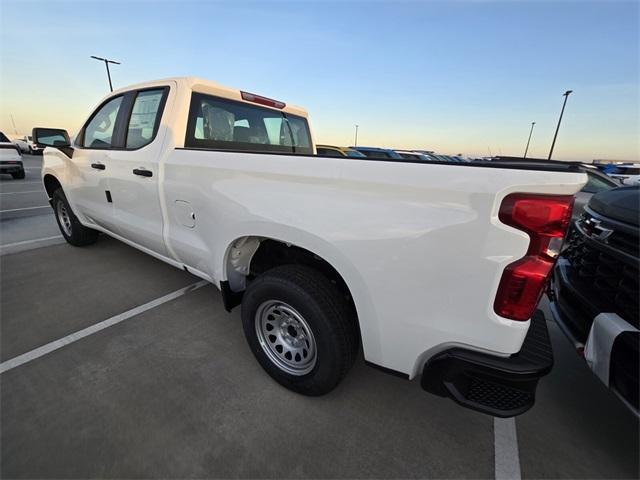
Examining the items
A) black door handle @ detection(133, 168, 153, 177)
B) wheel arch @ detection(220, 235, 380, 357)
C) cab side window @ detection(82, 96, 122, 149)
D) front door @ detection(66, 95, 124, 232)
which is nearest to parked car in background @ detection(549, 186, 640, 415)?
wheel arch @ detection(220, 235, 380, 357)

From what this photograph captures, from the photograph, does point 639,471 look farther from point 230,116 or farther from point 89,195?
point 89,195

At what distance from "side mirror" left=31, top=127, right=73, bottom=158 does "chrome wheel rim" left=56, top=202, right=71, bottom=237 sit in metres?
0.95

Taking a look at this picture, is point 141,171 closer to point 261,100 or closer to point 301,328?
point 261,100

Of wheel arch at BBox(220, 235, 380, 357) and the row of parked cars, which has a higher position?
the row of parked cars

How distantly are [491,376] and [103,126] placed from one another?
4163 millimetres

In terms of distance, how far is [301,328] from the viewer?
6.77 feet

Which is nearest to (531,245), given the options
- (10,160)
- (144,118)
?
(144,118)

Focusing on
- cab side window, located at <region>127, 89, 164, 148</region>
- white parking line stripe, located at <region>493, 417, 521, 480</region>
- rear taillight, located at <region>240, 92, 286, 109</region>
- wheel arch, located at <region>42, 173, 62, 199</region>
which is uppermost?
rear taillight, located at <region>240, 92, 286, 109</region>

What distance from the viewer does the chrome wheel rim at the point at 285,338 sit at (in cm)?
207

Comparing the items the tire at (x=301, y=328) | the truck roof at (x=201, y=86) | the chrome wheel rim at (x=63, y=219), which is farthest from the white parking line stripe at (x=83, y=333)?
the chrome wheel rim at (x=63, y=219)

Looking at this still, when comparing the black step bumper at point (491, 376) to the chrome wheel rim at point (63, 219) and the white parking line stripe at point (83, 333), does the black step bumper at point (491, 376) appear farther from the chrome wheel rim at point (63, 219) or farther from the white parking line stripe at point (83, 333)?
the chrome wheel rim at point (63, 219)

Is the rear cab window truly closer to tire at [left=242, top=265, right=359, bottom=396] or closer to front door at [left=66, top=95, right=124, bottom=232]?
front door at [left=66, top=95, right=124, bottom=232]

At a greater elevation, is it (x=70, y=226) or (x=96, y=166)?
(x=96, y=166)

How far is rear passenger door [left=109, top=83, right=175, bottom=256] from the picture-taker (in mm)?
2689
